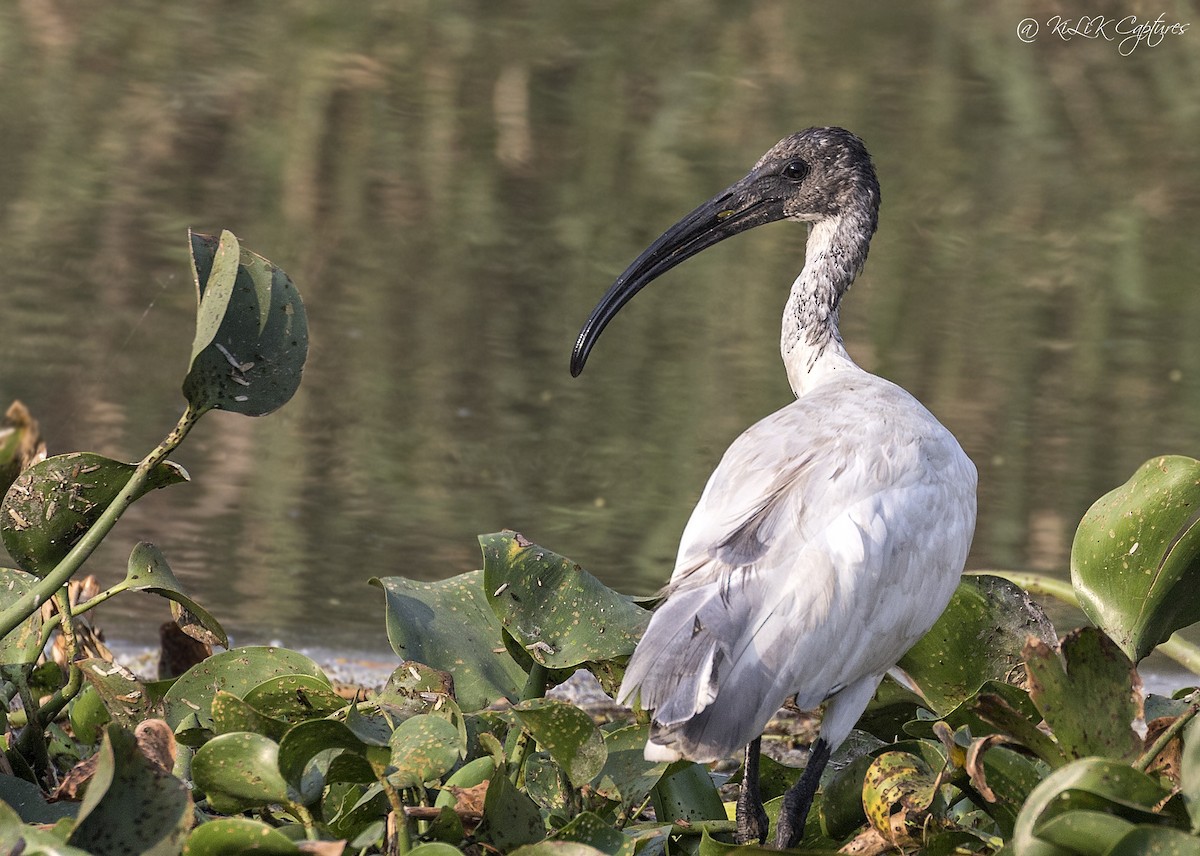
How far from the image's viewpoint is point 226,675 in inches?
106

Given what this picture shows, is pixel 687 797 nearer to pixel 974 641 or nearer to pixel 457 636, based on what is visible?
pixel 457 636

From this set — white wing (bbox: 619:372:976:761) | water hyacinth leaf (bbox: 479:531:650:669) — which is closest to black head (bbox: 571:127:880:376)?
white wing (bbox: 619:372:976:761)

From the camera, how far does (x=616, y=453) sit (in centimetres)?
541

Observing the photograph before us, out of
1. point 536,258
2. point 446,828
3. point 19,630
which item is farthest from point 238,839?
point 536,258

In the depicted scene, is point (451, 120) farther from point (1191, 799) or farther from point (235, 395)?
point (1191, 799)

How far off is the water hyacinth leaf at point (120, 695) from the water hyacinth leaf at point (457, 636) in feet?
1.19

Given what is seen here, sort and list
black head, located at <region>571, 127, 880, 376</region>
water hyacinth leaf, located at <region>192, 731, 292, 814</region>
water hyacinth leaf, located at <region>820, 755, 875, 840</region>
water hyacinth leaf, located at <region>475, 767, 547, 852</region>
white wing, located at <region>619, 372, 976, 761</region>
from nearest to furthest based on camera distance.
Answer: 1. water hyacinth leaf, located at <region>192, 731, 292, 814</region>
2. water hyacinth leaf, located at <region>475, 767, 547, 852</region>
3. white wing, located at <region>619, 372, 976, 761</region>
4. water hyacinth leaf, located at <region>820, 755, 875, 840</region>
5. black head, located at <region>571, 127, 880, 376</region>

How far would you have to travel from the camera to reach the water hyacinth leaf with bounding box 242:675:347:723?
2562 mm

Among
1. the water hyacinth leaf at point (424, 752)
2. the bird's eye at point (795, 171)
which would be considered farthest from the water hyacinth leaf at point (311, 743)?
the bird's eye at point (795, 171)

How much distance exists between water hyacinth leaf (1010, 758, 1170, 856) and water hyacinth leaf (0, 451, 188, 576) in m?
1.17

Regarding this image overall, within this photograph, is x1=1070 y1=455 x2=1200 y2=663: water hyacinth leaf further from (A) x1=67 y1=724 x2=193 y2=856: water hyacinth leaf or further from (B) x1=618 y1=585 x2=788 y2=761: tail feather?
(A) x1=67 y1=724 x2=193 y2=856: water hyacinth leaf

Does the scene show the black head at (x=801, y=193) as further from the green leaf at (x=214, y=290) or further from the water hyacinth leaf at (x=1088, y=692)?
the water hyacinth leaf at (x=1088, y=692)

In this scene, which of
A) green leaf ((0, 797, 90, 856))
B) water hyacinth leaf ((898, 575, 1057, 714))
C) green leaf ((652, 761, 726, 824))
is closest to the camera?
green leaf ((0, 797, 90, 856))

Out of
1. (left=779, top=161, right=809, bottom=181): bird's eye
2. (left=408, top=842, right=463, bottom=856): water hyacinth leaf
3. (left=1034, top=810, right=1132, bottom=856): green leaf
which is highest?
(left=779, top=161, right=809, bottom=181): bird's eye
